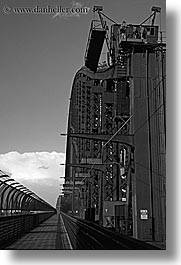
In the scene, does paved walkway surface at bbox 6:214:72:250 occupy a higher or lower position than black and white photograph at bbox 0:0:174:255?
lower

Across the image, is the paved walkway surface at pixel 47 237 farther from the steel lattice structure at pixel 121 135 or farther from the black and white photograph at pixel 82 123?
the steel lattice structure at pixel 121 135

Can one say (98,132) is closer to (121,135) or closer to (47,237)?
(121,135)

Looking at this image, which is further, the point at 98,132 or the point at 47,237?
the point at 98,132

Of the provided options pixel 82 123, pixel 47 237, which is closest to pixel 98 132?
pixel 82 123

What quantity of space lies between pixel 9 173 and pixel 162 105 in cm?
104

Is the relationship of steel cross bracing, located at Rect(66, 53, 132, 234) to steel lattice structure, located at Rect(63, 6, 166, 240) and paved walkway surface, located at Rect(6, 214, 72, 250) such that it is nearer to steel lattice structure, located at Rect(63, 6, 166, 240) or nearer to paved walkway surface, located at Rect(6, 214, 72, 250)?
steel lattice structure, located at Rect(63, 6, 166, 240)

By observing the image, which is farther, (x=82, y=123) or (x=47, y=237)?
(x=82, y=123)

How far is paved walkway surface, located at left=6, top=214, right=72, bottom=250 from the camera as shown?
2.59 meters

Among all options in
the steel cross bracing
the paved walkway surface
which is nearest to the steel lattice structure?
the steel cross bracing

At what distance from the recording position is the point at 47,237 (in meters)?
2.67

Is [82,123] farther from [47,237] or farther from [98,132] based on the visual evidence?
[47,237]

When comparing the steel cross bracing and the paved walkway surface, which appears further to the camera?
the steel cross bracing

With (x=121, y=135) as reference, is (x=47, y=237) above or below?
below

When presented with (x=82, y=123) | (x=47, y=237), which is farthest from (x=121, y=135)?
(x=47, y=237)
